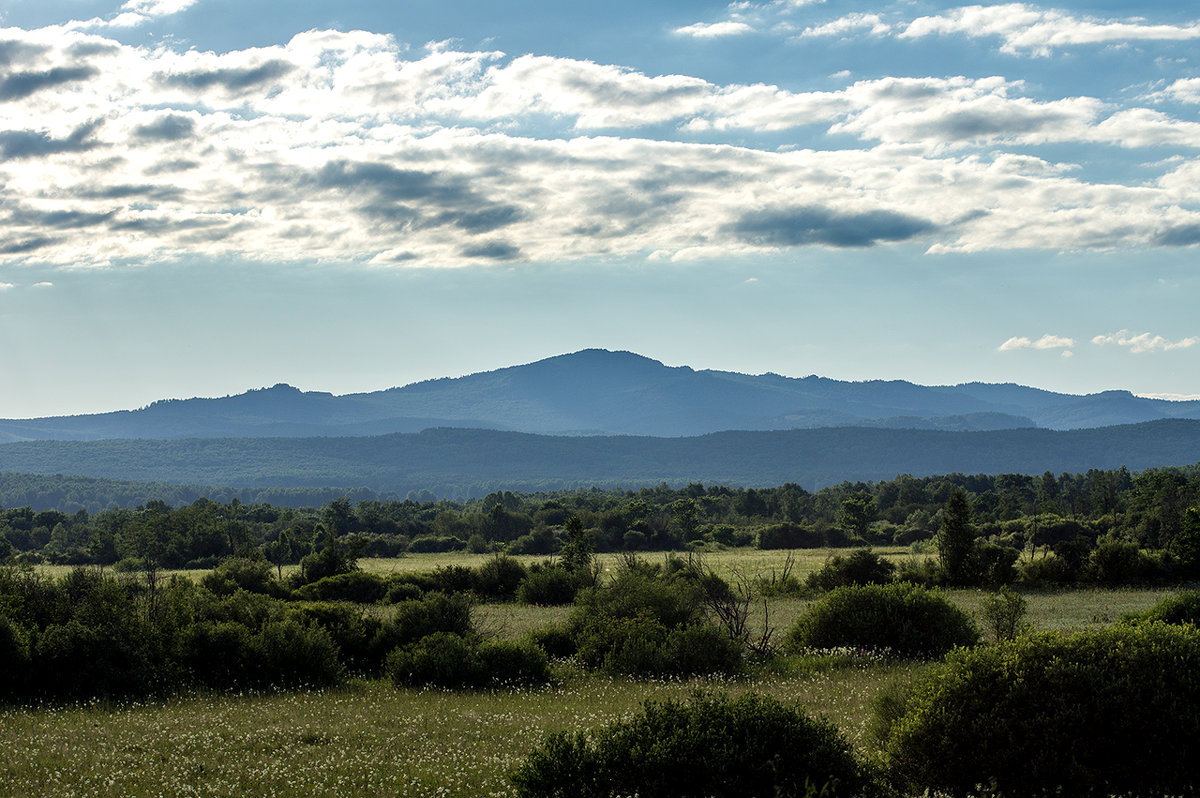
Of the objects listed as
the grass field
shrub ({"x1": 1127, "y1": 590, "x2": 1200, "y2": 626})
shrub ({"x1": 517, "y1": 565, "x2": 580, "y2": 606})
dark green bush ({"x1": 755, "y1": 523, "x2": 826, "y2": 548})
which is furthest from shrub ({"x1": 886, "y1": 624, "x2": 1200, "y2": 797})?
dark green bush ({"x1": 755, "y1": 523, "x2": 826, "y2": 548})

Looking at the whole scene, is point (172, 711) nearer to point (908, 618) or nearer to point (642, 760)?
point (642, 760)

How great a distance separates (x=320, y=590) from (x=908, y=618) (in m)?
30.3

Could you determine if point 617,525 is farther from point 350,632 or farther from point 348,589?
point 350,632

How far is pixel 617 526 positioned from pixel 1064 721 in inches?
3476

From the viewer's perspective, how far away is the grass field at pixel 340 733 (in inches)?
443

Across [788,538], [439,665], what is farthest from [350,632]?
[788,538]

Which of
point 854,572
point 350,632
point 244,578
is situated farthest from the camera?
point 244,578

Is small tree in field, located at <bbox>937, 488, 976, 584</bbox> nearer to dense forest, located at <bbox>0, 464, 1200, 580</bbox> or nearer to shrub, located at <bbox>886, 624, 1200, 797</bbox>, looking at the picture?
dense forest, located at <bbox>0, 464, 1200, 580</bbox>

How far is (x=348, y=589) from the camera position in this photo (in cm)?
4503

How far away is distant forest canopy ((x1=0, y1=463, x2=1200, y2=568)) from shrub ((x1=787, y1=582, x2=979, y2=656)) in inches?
1564

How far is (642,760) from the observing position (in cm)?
932

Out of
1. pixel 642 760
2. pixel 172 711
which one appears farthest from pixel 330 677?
pixel 642 760

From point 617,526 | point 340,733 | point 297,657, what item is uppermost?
point 340,733

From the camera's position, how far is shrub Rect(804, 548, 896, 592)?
45656 millimetres
